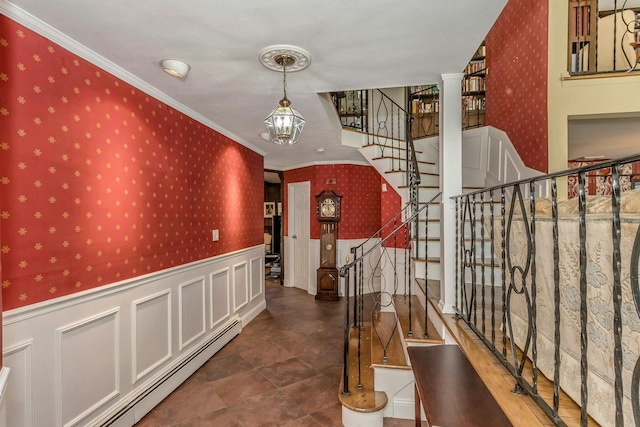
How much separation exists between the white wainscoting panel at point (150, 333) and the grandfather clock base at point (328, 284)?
3.01 metres

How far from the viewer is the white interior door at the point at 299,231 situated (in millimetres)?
5992

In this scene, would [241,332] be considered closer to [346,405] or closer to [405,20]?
[346,405]

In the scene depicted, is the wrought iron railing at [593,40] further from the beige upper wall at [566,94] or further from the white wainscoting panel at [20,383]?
the white wainscoting panel at [20,383]

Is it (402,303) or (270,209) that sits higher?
(270,209)

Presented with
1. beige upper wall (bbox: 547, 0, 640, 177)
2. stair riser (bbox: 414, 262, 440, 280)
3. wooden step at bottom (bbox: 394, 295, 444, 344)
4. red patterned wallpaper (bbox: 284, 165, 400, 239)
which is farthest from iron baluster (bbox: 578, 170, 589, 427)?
red patterned wallpaper (bbox: 284, 165, 400, 239)

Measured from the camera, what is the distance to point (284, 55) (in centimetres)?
191

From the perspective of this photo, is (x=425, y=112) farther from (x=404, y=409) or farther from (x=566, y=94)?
(x=404, y=409)

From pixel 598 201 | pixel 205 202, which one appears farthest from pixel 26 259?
pixel 598 201

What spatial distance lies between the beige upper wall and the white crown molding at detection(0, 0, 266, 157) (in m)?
3.40

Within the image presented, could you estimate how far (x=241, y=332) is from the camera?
12.7ft

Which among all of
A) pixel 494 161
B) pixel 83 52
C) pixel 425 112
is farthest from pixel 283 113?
pixel 425 112

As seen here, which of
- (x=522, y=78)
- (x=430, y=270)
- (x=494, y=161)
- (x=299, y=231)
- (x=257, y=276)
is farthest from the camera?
(x=299, y=231)

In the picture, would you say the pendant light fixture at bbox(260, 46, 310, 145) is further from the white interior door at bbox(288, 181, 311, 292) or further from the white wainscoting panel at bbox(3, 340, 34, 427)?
the white interior door at bbox(288, 181, 311, 292)

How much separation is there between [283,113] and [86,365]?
6.37ft
